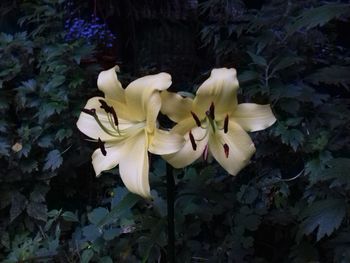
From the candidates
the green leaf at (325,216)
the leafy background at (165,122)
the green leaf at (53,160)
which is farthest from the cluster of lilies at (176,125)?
the green leaf at (53,160)

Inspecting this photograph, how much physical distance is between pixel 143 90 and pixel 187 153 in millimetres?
124

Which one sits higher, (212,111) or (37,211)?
(212,111)

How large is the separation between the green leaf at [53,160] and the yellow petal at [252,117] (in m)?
1.44

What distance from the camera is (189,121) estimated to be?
889 mm

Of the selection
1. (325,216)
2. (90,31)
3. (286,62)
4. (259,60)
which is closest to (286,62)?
(286,62)

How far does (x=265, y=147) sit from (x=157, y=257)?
537 millimetres

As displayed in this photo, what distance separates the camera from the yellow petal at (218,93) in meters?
0.87

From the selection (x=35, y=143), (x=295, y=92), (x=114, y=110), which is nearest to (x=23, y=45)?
(x=35, y=143)

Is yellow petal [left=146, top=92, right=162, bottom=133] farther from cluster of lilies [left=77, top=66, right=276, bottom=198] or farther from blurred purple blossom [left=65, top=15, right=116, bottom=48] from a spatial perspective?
blurred purple blossom [left=65, top=15, right=116, bottom=48]

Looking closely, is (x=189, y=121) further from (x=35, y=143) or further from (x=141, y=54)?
(x=141, y=54)

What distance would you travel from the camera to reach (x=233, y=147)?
0.89 m

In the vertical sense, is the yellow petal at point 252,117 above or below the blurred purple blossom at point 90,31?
above

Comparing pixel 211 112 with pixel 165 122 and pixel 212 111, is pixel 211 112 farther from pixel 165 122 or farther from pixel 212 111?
pixel 165 122

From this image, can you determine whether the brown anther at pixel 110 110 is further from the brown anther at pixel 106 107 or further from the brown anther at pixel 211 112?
the brown anther at pixel 211 112
